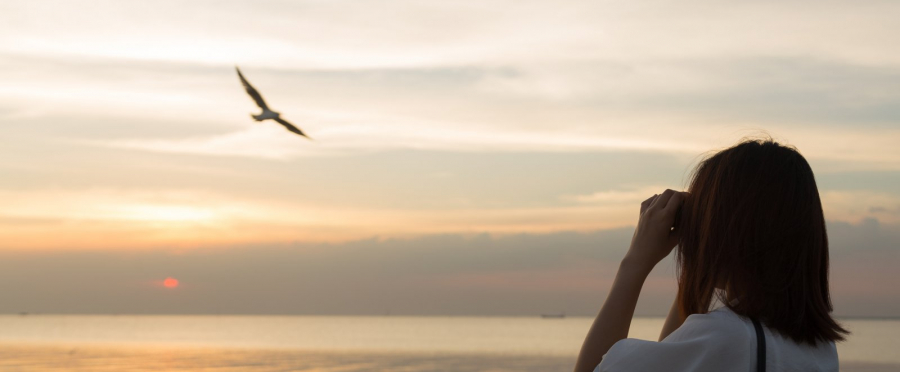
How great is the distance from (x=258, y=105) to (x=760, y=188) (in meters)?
13.0

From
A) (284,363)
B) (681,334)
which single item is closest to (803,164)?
(681,334)

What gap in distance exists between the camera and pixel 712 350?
207 centimetres

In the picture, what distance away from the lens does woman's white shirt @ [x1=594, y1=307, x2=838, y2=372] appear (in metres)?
2.07

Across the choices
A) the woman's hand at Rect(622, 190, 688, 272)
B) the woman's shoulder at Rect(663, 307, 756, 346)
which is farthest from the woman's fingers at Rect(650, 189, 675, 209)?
the woman's shoulder at Rect(663, 307, 756, 346)

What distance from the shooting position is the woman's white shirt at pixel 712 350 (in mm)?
2072

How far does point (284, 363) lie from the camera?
215 feet

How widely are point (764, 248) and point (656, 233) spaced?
0.92 ft

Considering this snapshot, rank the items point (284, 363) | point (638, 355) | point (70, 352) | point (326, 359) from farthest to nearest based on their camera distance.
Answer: point (70, 352), point (326, 359), point (284, 363), point (638, 355)

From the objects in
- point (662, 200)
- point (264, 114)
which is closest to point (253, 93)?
point (264, 114)

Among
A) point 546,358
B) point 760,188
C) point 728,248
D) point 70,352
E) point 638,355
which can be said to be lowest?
point 70,352

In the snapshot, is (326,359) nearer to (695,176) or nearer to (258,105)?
(258,105)

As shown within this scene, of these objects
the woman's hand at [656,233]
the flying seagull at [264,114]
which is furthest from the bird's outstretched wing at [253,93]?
the woman's hand at [656,233]

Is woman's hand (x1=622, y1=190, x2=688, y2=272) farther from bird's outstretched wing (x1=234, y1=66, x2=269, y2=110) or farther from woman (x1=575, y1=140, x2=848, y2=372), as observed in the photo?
bird's outstretched wing (x1=234, y1=66, x2=269, y2=110)

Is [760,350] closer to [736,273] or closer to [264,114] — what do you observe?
[736,273]
